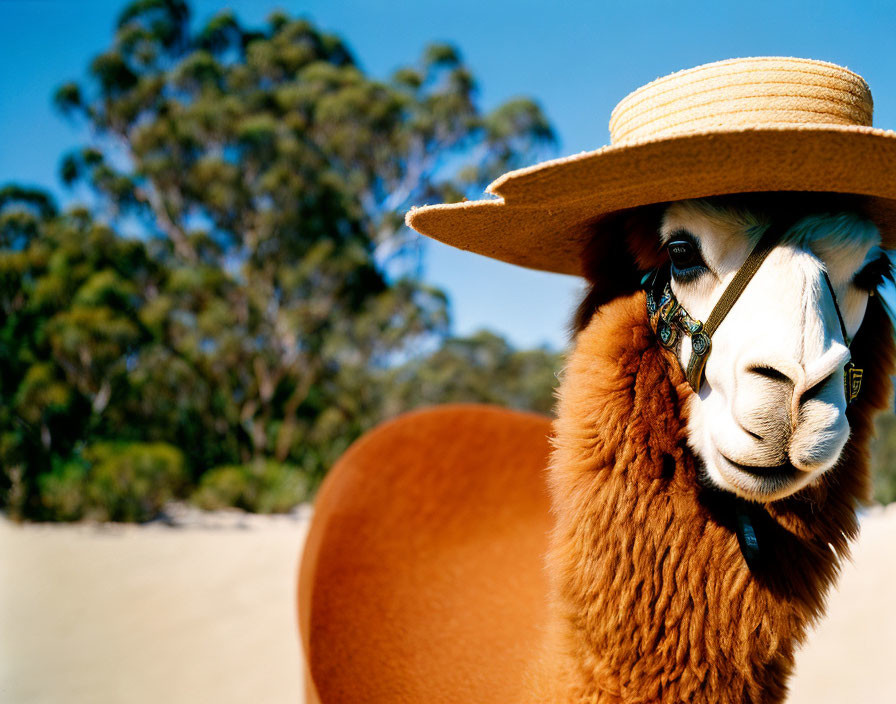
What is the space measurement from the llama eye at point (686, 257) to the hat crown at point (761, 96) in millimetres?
210

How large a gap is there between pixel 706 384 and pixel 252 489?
10800 mm

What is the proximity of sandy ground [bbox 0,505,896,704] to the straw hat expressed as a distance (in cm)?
305

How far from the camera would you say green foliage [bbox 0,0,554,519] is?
31.4 ft

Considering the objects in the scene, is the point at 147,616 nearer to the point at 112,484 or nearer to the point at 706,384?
the point at 112,484

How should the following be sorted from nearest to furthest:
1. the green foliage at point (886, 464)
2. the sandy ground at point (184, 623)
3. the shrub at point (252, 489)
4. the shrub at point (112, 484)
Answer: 1. the sandy ground at point (184, 623)
2. the shrub at point (112, 484)
3. the shrub at point (252, 489)
4. the green foliage at point (886, 464)

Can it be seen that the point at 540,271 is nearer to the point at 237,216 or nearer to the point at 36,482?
the point at 36,482

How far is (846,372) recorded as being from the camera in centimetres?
117

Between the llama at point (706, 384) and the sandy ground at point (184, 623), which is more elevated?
the llama at point (706, 384)

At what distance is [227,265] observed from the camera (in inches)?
548

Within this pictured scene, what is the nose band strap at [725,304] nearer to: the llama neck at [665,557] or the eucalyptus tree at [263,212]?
the llama neck at [665,557]

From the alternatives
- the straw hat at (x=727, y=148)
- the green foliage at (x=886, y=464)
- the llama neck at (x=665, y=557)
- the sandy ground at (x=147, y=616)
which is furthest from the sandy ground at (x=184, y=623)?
the green foliage at (x=886, y=464)

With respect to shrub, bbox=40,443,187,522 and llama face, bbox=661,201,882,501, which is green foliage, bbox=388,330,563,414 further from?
llama face, bbox=661,201,882,501

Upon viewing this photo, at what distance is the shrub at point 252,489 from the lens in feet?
34.2

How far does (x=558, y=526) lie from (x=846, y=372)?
64cm
